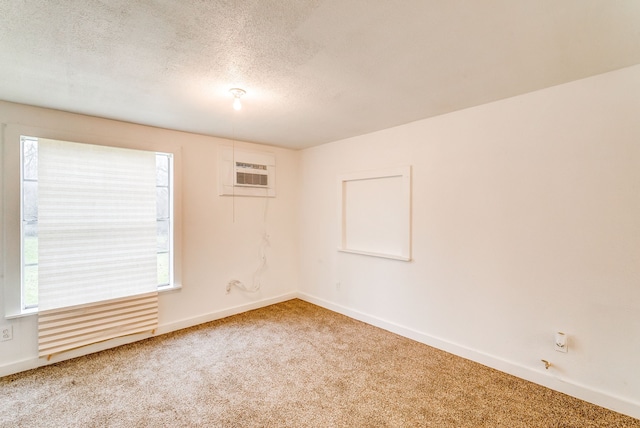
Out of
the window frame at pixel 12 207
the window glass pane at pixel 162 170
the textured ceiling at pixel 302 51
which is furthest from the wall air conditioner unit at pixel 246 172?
the window frame at pixel 12 207

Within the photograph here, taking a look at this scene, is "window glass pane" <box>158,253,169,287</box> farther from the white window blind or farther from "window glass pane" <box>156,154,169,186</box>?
"window glass pane" <box>156,154,169,186</box>

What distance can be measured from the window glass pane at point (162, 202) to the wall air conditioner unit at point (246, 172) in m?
0.64

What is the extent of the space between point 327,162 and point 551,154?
255cm

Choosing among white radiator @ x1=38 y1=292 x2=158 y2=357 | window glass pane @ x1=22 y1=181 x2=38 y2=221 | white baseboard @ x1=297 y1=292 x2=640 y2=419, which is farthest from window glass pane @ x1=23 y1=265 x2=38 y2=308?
white baseboard @ x1=297 y1=292 x2=640 y2=419

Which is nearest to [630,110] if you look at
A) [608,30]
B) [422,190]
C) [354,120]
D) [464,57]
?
[608,30]

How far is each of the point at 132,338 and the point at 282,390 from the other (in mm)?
1921

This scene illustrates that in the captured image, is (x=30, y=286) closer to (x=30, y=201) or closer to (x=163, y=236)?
(x=30, y=201)

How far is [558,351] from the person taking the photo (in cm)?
214

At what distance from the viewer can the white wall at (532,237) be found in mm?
1911

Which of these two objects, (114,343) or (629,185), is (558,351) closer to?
(629,185)

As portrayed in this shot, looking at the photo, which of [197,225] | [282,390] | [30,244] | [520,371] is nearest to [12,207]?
[30,244]

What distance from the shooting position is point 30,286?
256cm

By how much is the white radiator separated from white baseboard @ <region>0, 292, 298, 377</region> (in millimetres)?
67

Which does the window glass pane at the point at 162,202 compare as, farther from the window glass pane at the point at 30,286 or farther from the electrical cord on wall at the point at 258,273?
the electrical cord on wall at the point at 258,273
